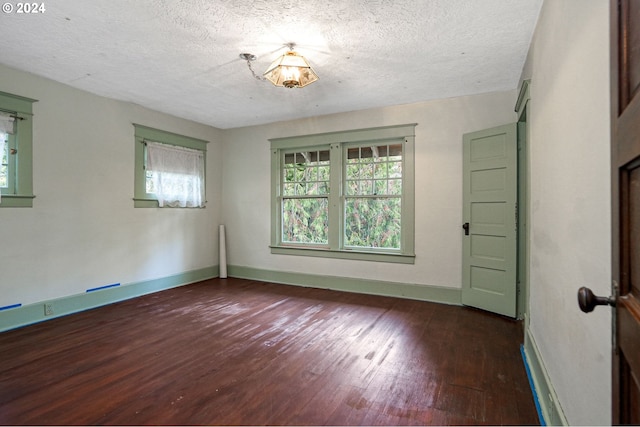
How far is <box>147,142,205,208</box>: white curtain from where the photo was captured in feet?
15.3

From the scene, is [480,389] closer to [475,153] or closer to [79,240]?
[475,153]

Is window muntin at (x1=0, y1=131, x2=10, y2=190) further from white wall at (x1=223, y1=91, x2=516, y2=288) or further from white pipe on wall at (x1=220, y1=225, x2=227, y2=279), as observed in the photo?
white wall at (x1=223, y1=91, x2=516, y2=288)

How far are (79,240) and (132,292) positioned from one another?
978mm

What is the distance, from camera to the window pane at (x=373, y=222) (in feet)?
15.1

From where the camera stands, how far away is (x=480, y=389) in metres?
2.20

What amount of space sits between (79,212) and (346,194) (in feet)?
11.3

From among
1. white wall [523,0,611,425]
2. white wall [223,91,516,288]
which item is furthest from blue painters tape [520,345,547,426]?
white wall [223,91,516,288]

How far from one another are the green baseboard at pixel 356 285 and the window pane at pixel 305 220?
59cm

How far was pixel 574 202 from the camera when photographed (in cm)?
152

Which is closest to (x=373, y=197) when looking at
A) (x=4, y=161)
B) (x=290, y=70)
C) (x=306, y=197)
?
(x=306, y=197)

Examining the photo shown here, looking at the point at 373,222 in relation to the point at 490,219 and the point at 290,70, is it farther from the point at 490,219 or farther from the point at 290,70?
the point at 290,70

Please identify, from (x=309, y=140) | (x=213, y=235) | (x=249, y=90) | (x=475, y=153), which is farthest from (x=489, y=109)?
(x=213, y=235)

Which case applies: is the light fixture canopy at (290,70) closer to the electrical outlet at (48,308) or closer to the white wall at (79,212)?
the white wall at (79,212)

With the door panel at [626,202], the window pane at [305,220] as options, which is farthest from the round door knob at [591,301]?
the window pane at [305,220]
